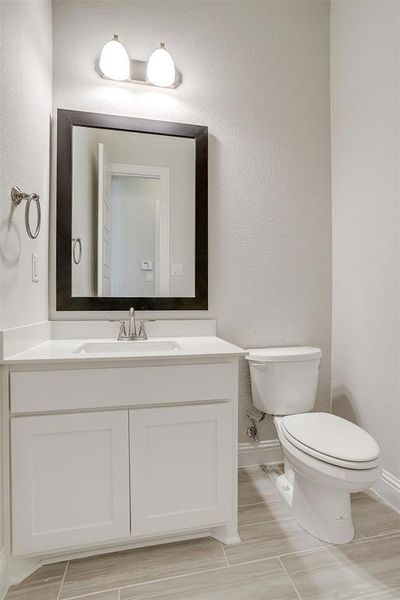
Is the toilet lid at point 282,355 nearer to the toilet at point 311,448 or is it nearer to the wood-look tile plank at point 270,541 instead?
the toilet at point 311,448

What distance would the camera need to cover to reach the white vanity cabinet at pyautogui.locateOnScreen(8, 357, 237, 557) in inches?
44.0

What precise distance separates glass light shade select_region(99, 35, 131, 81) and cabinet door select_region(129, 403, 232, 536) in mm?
1627

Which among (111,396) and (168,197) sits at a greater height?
(168,197)

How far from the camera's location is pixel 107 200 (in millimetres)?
1690

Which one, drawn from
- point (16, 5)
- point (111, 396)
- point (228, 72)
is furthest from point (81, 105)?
point (111, 396)

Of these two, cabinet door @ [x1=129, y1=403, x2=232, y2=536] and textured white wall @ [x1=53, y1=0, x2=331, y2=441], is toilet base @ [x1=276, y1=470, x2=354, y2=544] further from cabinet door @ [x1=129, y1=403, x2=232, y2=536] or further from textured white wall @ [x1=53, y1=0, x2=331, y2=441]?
textured white wall @ [x1=53, y1=0, x2=331, y2=441]

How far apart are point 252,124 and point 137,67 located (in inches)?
26.9

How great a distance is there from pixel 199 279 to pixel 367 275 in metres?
0.88

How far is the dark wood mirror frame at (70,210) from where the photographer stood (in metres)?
1.64

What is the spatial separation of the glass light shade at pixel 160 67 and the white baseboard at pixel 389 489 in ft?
7.40

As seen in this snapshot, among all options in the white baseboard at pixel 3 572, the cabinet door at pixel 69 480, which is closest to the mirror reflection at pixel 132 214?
the cabinet door at pixel 69 480

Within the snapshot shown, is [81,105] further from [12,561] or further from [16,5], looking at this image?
[12,561]

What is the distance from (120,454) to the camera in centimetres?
118

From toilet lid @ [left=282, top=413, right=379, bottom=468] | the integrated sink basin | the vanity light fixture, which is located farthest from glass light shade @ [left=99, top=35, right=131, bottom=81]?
toilet lid @ [left=282, top=413, right=379, bottom=468]
